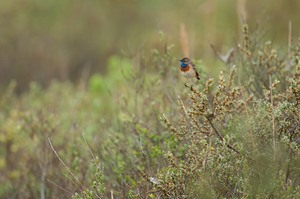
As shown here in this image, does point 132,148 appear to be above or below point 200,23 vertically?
below

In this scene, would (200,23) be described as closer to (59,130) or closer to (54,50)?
(54,50)

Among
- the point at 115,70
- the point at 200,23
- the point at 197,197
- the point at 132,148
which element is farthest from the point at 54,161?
the point at 200,23

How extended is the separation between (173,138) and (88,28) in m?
13.1

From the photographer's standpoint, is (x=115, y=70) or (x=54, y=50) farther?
(x=54, y=50)

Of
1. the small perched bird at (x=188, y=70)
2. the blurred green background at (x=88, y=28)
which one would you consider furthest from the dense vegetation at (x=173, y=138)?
the blurred green background at (x=88, y=28)

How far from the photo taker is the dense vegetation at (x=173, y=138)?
4.29 metres

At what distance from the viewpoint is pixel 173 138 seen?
527 centimetres

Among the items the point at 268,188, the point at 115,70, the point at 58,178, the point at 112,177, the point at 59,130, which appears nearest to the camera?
the point at 268,188

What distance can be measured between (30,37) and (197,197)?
1226 cm

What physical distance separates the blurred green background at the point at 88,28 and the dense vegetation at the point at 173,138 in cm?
488

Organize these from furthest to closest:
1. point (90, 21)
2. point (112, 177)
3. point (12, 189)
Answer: point (90, 21), point (12, 189), point (112, 177)

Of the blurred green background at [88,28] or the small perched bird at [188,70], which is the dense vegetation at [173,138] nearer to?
the small perched bird at [188,70]

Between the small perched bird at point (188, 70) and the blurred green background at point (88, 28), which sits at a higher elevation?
the blurred green background at point (88, 28)

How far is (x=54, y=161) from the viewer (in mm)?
7418
